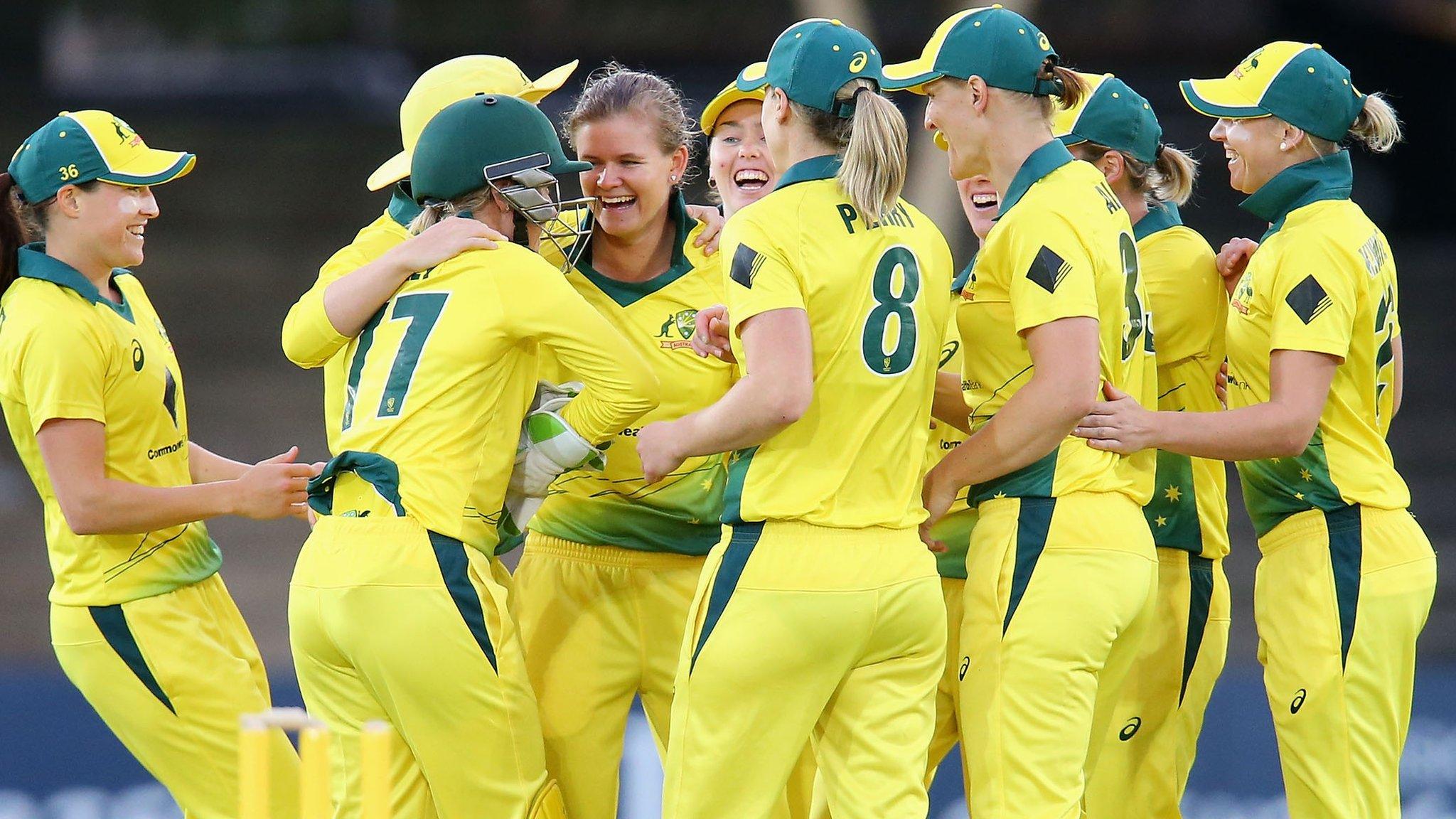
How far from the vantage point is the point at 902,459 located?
3.20m

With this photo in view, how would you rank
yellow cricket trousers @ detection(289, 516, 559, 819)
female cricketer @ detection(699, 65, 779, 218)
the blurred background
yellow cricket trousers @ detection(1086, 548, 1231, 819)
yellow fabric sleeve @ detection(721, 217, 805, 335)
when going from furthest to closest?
the blurred background → female cricketer @ detection(699, 65, 779, 218) → yellow cricket trousers @ detection(1086, 548, 1231, 819) → yellow cricket trousers @ detection(289, 516, 559, 819) → yellow fabric sleeve @ detection(721, 217, 805, 335)

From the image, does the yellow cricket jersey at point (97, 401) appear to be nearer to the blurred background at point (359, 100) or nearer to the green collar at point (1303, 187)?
the green collar at point (1303, 187)

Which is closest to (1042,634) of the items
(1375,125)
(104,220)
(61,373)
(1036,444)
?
(1036,444)

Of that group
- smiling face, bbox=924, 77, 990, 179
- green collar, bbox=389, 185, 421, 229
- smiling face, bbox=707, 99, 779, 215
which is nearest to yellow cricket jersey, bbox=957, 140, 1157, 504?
smiling face, bbox=924, 77, 990, 179

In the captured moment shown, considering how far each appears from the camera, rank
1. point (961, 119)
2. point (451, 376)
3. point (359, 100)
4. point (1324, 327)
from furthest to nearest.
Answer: point (359, 100) < point (1324, 327) < point (961, 119) < point (451, 376)

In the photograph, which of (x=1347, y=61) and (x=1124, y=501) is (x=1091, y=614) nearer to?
(x=1124, y=501)

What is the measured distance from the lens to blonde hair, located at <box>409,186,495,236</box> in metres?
3.35

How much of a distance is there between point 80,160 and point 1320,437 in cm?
304

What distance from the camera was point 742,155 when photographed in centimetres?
421

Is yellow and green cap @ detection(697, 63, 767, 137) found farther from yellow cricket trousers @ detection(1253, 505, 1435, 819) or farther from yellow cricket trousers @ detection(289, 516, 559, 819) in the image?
yellow cricket trousers @ detection(1253, 505, 1435, 819)

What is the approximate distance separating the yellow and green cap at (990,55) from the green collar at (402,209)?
3.83ft

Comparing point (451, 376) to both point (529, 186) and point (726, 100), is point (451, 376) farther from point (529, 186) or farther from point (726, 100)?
point (726, 100)

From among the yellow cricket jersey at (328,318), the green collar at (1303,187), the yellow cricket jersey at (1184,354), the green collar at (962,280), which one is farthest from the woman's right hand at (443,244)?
the green collar at (1303,187)

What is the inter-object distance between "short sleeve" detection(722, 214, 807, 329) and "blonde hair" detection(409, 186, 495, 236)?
1.91ft
